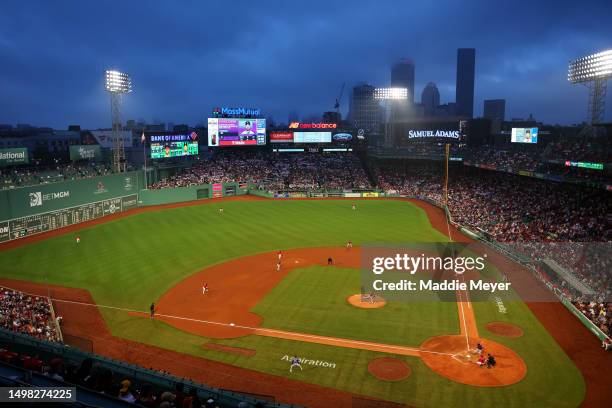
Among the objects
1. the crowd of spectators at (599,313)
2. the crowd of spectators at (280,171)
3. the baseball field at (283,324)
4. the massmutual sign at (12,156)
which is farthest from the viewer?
the crowd of spectators at (280,171)

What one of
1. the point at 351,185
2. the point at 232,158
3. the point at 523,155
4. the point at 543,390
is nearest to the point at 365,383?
the point at 543,390

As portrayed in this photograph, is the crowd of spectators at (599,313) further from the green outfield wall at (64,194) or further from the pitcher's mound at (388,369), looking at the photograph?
the green outfield wall at (64,194)

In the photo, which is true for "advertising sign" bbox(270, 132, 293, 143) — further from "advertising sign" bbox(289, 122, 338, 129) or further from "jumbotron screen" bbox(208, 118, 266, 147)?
"advertising sign" bbox(289, 122, 338, 129)

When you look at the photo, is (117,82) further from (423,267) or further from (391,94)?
(423,267)

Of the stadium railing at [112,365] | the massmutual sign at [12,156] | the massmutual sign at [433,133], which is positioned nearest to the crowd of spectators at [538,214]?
the massmutual sign at [433,133]

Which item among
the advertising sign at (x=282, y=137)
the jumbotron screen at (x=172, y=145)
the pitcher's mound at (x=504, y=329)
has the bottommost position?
the pitcher's mound at (x=504, y=329)

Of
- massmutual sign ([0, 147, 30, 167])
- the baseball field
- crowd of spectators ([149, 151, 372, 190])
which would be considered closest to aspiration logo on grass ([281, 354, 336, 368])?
the baseball field
